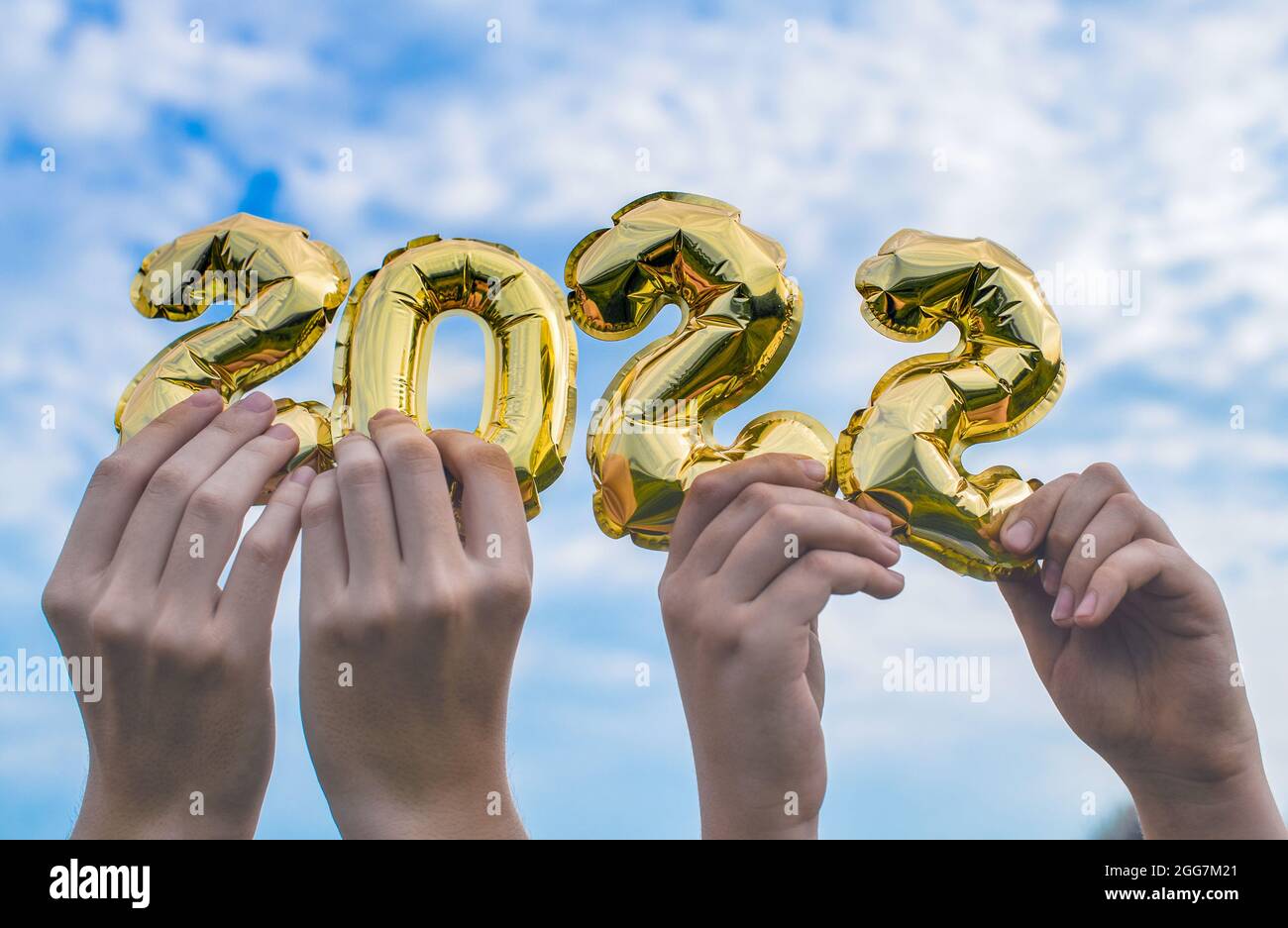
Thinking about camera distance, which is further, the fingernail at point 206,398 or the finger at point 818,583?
the fingernail at point 206,398

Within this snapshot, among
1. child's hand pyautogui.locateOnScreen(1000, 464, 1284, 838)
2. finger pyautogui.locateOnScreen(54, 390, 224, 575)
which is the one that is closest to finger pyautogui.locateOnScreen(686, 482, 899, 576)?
child's hand pyautogui.locateOnScreen(1000, 464, 1284, 838)

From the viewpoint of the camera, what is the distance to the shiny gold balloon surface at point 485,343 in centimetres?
224

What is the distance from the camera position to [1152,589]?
7.55 feet

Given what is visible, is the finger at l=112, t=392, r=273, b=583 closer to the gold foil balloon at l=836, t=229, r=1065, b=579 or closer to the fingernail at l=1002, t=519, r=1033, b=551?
the gold foil balloon at l=836, t=229, r=1065, b=579

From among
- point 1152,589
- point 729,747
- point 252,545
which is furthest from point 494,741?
point 1152,589

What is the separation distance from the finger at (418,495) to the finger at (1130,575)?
1198 millimetres

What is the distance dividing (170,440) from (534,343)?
75 cm

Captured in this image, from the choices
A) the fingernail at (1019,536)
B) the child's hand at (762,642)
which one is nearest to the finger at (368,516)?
the child's hand at (762,642)

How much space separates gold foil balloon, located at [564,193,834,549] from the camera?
2217 millimetres

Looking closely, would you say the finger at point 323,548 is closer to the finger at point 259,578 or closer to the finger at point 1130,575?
the finger at point 259,578

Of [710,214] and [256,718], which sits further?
[710,214]

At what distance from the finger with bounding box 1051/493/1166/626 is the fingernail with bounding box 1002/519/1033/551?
0.09m

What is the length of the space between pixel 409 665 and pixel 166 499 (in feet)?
1.95
